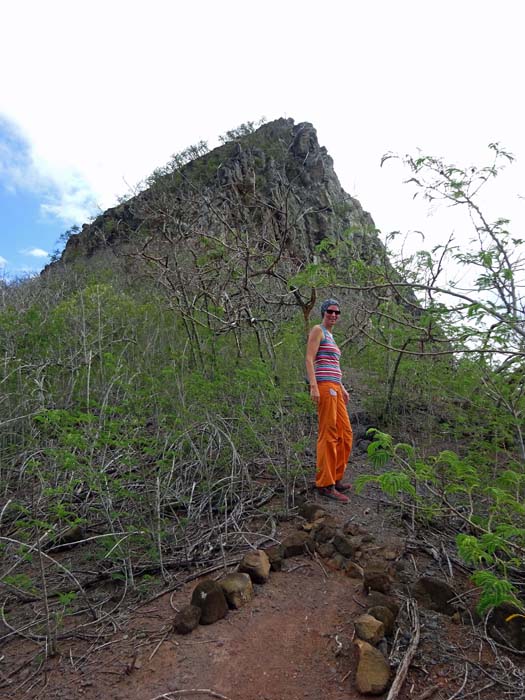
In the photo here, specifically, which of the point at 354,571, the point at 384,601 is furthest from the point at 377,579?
the point at 354,571

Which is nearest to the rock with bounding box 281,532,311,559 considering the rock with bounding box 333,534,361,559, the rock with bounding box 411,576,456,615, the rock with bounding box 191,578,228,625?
the rock with bounding box 333,534,361,559

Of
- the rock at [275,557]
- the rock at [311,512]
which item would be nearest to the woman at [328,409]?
the rock at [311,512]

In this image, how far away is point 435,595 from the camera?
2.31 meters

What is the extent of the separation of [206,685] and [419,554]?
146 centimetres

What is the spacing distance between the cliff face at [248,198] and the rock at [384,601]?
266 centimetres

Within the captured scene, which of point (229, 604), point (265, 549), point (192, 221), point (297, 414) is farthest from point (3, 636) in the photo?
point (192, 221)

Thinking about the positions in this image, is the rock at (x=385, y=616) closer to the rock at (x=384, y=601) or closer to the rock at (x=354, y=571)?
the rock at (x=384, y=601)

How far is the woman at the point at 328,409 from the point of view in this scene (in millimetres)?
3506

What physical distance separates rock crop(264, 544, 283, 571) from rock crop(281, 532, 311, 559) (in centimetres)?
3

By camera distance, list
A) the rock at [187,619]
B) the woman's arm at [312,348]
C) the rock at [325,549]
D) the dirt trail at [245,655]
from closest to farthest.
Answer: the dirt trail at [245,655] → the rock at [187,619] → the rock at [325,549] → the woman's arm at [312,348]

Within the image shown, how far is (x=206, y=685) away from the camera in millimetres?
1924

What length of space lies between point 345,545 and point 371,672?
37.1 inches

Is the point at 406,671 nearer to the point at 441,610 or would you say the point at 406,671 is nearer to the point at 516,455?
the point at 441,610

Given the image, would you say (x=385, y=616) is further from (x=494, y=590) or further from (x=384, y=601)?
(x=494, y=590)
